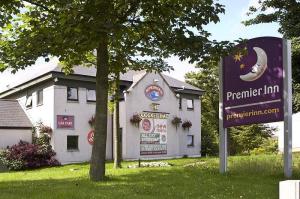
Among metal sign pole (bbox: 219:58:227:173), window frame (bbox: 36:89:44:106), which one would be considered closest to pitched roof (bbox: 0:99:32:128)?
window frame (bbox: 36:89:44:106)

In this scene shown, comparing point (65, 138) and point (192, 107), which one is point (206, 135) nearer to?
point (192, 107)

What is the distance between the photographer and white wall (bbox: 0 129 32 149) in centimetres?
3588

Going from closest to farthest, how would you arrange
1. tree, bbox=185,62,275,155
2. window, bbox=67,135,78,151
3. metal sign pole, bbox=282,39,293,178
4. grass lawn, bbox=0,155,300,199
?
grass lawn, bbox=0,155,300,199, metal sign pole, bbox=282,39,293,178, window, bbox=67,135,78,151, tree, bbox=185,62,275,155

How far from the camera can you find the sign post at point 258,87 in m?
16.4

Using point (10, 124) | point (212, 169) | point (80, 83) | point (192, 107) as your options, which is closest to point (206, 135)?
point (192, 107)

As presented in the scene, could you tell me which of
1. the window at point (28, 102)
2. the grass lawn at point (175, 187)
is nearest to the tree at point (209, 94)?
the window at point (28, 102)

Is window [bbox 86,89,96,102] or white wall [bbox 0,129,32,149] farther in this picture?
window [bbox 86,89,96,102]

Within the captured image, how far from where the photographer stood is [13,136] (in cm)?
3641

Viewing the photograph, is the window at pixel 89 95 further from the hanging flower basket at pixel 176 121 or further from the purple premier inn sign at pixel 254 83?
the purple premier inn sign at pixel 254 83

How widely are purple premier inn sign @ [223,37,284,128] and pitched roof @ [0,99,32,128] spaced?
865 inches

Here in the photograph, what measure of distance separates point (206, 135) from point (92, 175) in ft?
117

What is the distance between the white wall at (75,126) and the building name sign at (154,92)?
452 centimetres

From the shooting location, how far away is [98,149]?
16.2 meters

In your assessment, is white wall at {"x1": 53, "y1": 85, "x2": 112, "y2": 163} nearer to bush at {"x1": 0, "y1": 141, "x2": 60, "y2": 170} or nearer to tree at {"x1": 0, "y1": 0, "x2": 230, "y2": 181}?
bush at {"x1": 0, "y1": 141, "x2": 60, "y2": 170}
